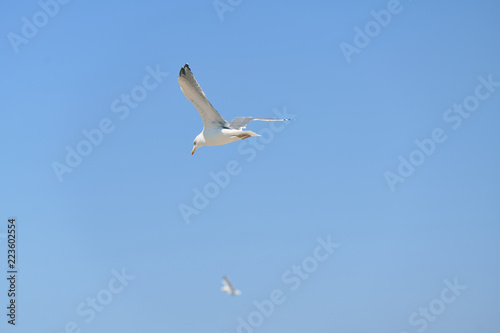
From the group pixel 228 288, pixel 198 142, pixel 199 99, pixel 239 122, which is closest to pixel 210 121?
pixel 239 122

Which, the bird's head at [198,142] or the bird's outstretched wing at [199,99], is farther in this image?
the bird's head at [198,142]

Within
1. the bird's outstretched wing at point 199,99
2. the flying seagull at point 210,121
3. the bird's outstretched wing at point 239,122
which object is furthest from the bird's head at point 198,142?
the bird's outstretched wing at point 239,122

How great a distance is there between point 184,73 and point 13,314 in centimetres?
879

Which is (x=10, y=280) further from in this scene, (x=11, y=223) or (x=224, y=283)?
(x=224, y=283)

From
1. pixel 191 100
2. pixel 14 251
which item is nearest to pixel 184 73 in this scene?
pixel 191 100

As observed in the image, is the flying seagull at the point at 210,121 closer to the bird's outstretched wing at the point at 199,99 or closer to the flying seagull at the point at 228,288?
the bird's outstretched wing at the point at 199,99

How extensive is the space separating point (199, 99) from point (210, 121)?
98 centimetres

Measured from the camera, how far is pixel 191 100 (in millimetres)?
14234

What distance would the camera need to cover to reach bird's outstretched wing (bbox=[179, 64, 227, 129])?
13586 millimetres

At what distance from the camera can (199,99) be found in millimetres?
14078

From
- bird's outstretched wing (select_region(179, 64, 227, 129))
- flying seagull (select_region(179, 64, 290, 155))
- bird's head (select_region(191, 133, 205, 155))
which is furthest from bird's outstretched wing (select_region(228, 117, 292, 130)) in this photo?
bird's head (select_region(191, 133, 205, 155))

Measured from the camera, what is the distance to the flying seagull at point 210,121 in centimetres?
1364

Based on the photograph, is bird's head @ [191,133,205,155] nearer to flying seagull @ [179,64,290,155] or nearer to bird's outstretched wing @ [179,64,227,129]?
flying seagull @ [179,64,290,155]

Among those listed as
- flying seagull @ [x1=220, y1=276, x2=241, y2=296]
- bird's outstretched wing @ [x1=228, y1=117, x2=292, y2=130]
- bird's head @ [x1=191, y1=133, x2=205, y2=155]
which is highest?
bird's head @ [x1=191, y1=133, x2=205, y2=155]
